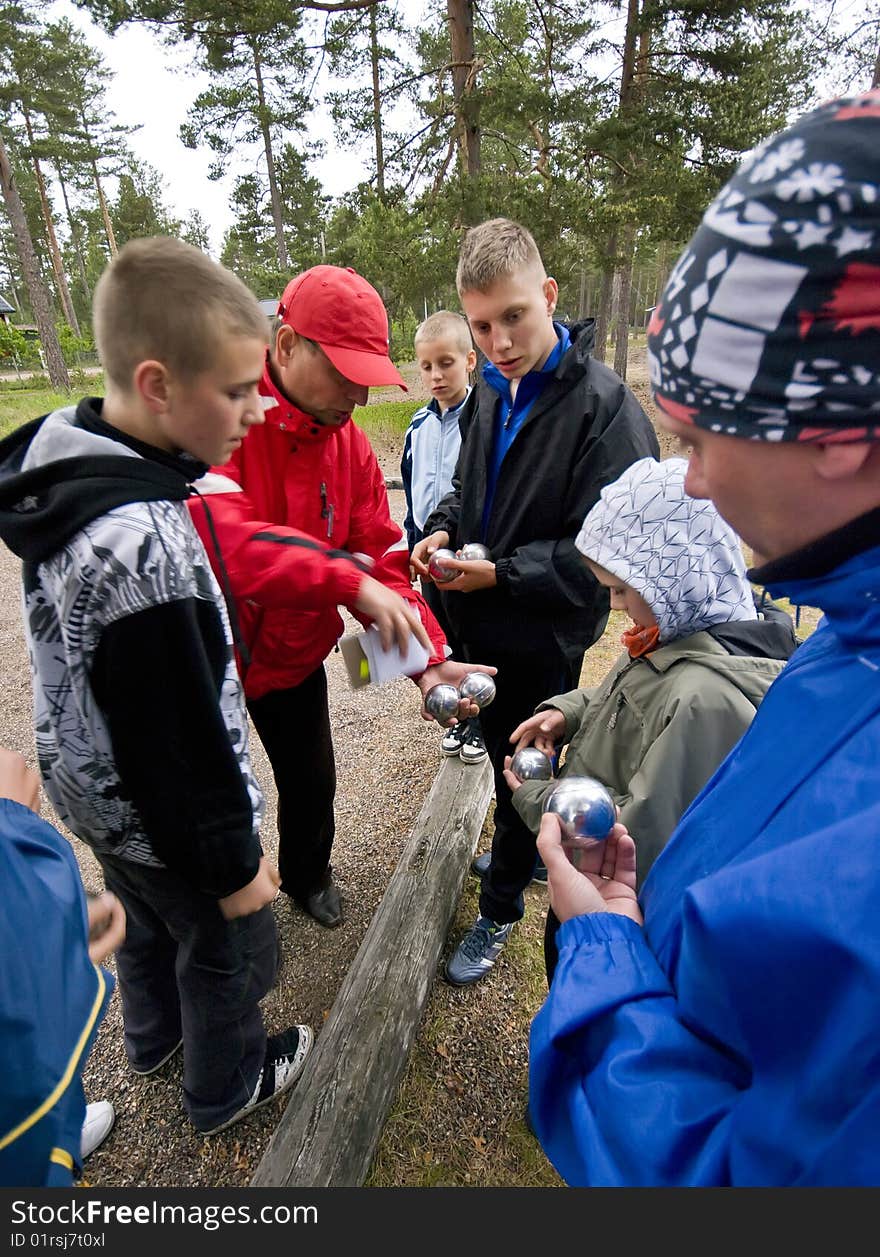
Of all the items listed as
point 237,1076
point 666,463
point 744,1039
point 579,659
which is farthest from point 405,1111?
point 666,463

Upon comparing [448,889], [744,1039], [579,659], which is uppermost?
[744,1039]

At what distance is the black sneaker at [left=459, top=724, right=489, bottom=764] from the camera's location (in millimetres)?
4238

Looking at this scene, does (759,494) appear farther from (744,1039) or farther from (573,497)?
(573,497)

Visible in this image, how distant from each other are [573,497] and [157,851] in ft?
6.59

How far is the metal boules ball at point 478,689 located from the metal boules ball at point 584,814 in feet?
3.34

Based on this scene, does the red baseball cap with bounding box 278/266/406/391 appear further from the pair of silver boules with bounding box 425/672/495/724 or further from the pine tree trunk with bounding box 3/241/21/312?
the pine tree trunk with bounding box 3/241/21/312

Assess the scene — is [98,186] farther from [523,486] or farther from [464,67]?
[523,486]

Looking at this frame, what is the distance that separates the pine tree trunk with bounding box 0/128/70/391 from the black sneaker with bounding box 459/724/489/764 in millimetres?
19583

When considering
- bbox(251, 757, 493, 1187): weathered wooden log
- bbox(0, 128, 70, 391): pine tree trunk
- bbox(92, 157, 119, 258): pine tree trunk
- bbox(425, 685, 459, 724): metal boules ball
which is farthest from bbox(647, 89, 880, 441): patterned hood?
bbox(92, 157, 119, 258): pine tree trunk

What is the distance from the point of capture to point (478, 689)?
8.90 ft

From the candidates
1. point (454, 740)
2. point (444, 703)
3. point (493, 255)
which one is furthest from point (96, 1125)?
point (493, 255)

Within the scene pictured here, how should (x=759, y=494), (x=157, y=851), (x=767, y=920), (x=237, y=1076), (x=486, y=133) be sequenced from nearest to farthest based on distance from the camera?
(x=767, y=920), (x=759, y=494), (x=157, y=851), (x=237, y=1076), (x=486, y=133)

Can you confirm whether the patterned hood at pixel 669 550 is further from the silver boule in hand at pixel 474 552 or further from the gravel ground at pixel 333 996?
the gravel ground at pixel 333 996

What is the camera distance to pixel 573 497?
2705 millimetres
